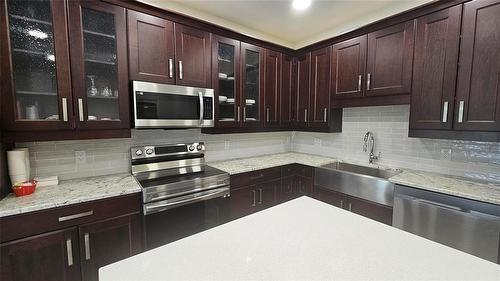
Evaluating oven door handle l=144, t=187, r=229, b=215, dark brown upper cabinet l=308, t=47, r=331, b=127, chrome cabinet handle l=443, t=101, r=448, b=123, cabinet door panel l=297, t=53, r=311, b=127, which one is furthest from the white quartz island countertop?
cabinet door panel l=297, t=53, r=311, b=127

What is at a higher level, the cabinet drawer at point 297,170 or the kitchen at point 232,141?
the kitchen at point 232,141

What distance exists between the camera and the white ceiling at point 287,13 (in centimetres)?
235

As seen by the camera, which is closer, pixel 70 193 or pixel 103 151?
pixel 70 193

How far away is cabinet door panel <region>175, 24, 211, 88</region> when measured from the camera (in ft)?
7.00

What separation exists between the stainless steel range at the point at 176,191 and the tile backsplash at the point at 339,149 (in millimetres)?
157

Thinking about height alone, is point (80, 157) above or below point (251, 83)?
below

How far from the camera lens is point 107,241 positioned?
1.60 meters

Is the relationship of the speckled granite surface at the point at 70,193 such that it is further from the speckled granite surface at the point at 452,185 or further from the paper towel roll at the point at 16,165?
the speckled granite surface at the point at 452,185

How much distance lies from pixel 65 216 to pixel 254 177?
167 centimetres

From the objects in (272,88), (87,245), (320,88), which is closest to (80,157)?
(87,245)

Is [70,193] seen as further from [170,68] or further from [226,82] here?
[226,82]

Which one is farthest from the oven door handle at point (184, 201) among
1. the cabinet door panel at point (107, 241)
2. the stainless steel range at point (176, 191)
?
the cabinet door panel at point (107, 241)

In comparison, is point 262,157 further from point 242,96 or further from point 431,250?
point 431,250

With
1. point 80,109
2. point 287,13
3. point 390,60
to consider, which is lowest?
point 80,109
